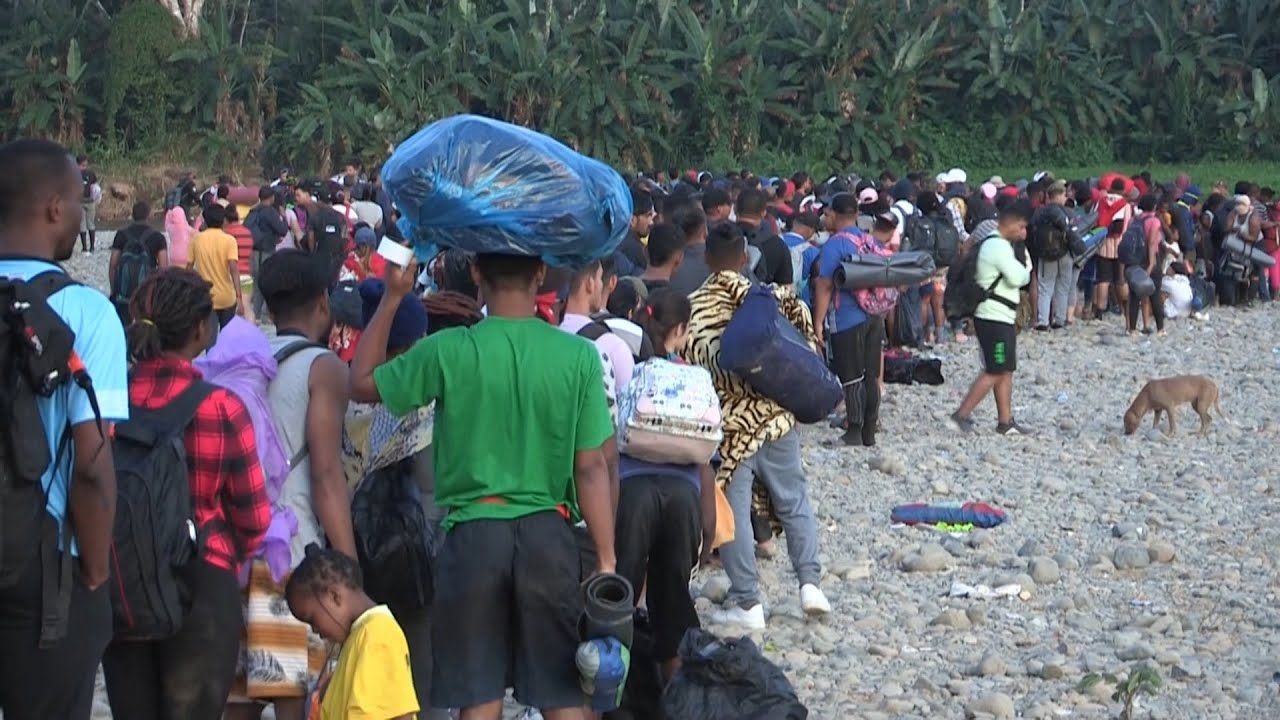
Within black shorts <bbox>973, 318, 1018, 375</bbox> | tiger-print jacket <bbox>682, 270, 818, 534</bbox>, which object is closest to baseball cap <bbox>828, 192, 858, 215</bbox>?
black shorts <bbox>973, 318, 1018, 375</bbox>

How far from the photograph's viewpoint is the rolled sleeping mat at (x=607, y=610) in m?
4.64

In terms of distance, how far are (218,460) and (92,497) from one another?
0.83 meters

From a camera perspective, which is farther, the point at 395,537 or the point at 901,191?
the point at 901,191

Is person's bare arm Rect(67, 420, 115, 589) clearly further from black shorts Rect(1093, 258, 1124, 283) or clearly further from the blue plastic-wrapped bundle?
black shorts Rect(1093, 258, 1124, 283)

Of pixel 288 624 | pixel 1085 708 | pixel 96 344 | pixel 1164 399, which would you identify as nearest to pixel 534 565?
pixel 288 624

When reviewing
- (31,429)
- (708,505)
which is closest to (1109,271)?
(708,505)

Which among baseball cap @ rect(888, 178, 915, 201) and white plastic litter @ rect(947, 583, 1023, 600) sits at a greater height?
baseball cap @ rect(888, 178, 915, 201)

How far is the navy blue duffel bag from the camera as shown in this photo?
295 inches

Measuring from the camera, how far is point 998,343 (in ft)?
42.1

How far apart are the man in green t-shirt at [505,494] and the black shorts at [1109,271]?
50.2 feet

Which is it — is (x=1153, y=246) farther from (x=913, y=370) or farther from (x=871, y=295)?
(x=871, y=295)

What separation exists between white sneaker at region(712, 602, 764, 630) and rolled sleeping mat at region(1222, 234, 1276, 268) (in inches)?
577

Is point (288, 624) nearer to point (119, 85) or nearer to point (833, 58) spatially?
point (833, 58)

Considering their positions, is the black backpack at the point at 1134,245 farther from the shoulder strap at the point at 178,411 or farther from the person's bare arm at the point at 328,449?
the shoulder strap at the point at 178,411
